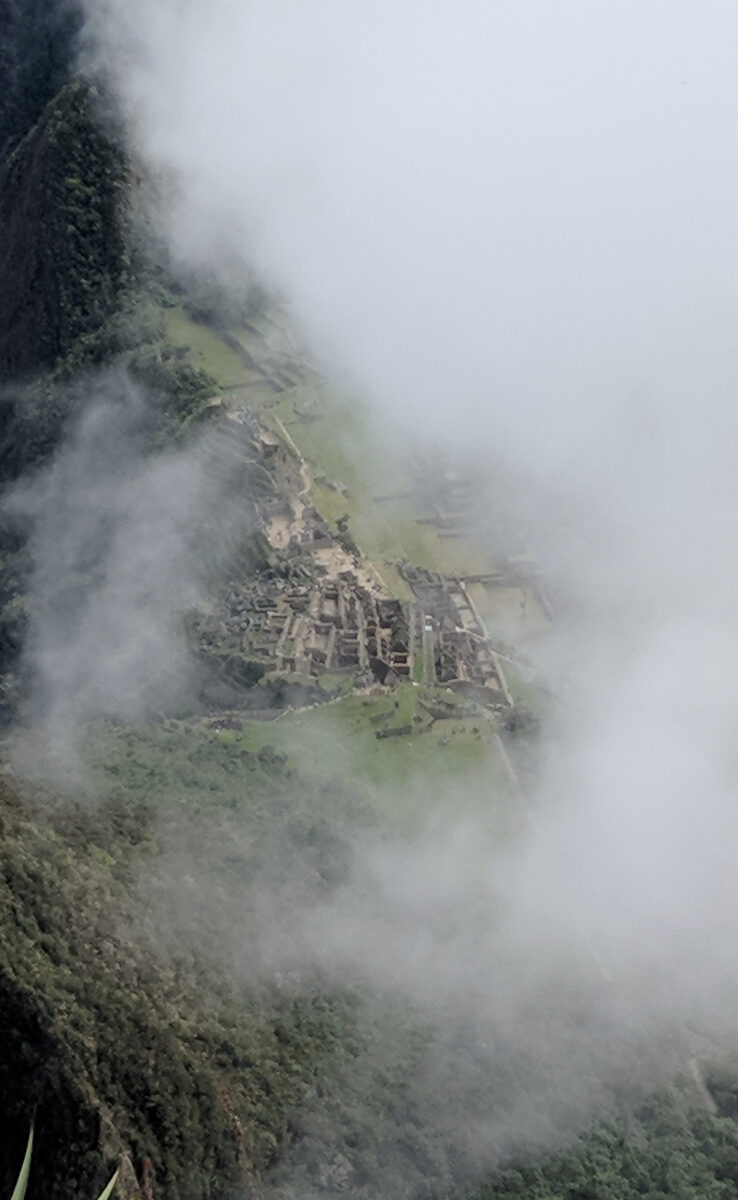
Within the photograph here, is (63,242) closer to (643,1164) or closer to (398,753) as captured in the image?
(398,753)

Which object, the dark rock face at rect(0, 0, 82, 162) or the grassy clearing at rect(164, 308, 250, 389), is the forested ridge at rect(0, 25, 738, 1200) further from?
the dark rock face at rect(0, 0, 82, 162)

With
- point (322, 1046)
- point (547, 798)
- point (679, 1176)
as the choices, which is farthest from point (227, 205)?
point (679, 1176)

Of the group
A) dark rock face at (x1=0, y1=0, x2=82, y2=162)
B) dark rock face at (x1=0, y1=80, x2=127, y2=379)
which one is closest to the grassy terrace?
dark rock face at (x1=0, y1=80, x2=127, y2=379)

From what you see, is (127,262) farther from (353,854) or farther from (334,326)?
(353,854)

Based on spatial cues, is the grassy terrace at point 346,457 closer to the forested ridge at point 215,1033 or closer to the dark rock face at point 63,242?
the dark rock face at point 63,242

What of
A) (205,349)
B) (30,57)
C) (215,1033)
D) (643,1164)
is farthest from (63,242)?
(643,1164)

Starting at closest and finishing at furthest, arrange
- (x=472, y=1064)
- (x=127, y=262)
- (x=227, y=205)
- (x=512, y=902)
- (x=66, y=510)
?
1. (x=472, y=1064)
2. (x=512, y=902)
3. (x=66, y=510)
4. (x=127, y=262)
5. (x=227, y=205)
